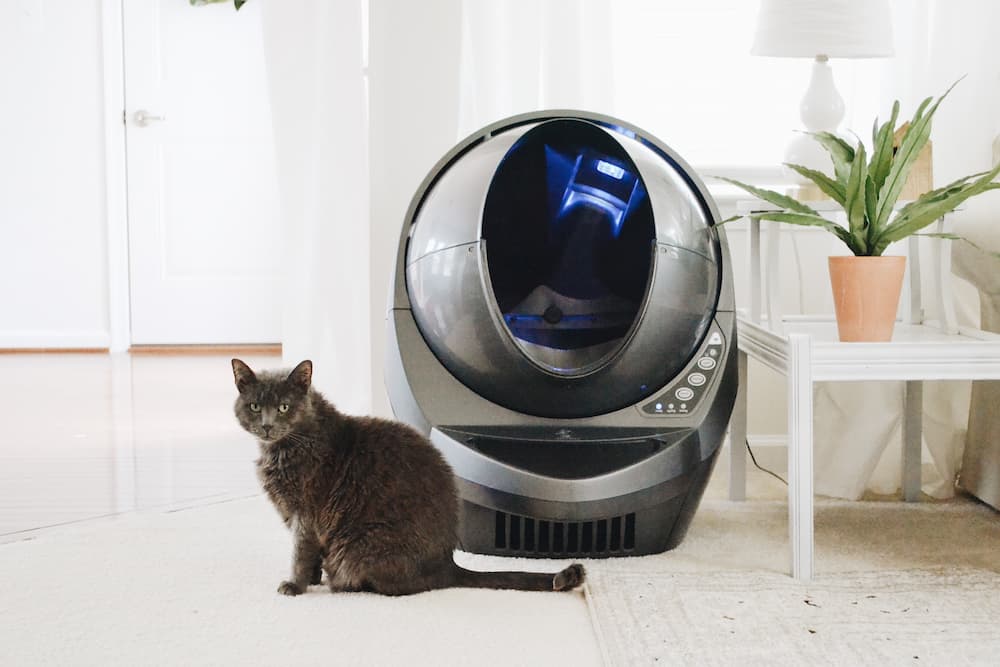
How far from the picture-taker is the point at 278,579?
152 cm

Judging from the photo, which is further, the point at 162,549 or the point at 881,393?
the point at 881,393

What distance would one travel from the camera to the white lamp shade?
6.53 feet

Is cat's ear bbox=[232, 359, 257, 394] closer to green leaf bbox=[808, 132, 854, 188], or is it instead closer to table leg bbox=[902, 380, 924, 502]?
green leaf bbox=[808, 132, 854, 188]

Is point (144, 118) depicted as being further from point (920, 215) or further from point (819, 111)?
point (920, 215)

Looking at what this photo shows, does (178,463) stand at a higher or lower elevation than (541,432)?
lower

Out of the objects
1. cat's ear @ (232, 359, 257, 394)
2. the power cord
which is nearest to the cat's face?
cat's ear @ (232, 359, 257, 394)

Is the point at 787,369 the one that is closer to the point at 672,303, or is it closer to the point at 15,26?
Result: the point at 672,303

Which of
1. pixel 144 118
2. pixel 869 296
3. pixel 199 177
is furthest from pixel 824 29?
pixel 144 118

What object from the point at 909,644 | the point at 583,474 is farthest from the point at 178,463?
the point at 909,644

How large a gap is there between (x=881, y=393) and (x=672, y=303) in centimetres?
63

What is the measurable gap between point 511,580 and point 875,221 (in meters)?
0.73

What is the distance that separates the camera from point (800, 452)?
149 centimetres

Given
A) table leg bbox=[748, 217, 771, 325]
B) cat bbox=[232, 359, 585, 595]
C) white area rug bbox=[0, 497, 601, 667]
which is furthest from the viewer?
table leg bbox=[748, 217, 771, 325]

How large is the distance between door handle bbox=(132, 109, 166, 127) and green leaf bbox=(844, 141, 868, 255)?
3.30 meters
